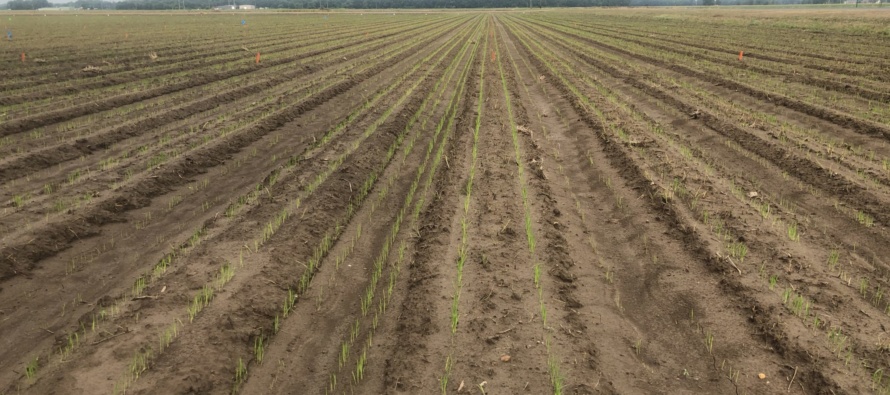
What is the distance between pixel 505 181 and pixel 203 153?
5095 mm

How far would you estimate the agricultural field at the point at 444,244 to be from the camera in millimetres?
4449

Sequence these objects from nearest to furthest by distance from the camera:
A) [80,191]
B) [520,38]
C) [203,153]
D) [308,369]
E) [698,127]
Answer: [308,369] < [80,191] < [203,153] < [698,127] < [520,38]

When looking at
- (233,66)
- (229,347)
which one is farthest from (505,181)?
(233,66)

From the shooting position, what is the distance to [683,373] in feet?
14.7

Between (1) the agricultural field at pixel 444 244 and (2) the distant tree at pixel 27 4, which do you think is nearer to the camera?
(1) the agricultural field at pixel 444 244

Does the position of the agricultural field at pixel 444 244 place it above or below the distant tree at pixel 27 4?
below

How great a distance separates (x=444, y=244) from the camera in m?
6.50

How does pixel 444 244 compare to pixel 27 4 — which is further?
pixel 27 4

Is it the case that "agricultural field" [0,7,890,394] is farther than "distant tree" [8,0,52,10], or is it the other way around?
"distant tree" [8,0,52,10]

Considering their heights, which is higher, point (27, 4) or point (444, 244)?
point (27, 4)

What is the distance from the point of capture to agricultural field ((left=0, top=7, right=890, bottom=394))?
445 centimetres

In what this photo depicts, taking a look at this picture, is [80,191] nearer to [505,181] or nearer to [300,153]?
[300,153]

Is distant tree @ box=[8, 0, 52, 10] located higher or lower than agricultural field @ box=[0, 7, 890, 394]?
higher

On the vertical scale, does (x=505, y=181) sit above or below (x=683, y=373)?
above
